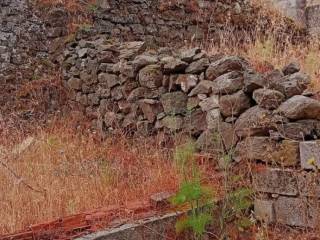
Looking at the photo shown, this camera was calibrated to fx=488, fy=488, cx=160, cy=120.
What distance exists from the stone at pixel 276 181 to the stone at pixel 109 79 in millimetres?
2938

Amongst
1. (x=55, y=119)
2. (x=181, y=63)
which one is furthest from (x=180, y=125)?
(x=55, y=119)

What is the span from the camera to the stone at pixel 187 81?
15.2 ft

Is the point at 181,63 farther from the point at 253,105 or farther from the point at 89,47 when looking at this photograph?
the point at 89,47

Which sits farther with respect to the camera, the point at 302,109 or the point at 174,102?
the point at 174,102

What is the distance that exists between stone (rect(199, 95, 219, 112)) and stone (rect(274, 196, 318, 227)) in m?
1.10

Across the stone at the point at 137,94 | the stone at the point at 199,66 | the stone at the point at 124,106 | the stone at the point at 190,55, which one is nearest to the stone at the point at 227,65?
the stone at the point at 199,66

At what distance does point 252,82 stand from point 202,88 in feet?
2.35

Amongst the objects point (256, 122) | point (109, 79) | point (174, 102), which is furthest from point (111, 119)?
point (256, 122)

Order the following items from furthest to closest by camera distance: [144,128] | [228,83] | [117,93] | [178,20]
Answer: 1. [178,20]
2. [117,93]
3. [144,128]
4. [228,83]

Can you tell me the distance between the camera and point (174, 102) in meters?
4.88

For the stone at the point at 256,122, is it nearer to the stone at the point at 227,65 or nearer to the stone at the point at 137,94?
the stone at the point at 227,65

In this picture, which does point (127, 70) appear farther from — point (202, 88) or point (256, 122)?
point (256, 122)

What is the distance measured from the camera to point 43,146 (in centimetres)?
569

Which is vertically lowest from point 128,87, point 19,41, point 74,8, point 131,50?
point 128,87
